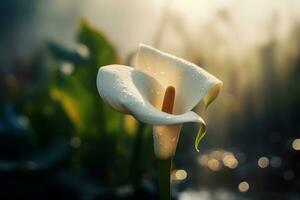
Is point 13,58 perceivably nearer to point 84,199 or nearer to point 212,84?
point 84,199

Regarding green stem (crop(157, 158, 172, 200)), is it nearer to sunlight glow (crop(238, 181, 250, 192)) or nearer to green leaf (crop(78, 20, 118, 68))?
green leaf (crop(78, 20, 118, 68))

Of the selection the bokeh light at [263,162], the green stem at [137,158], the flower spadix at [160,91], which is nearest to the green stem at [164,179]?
the flower spadix at [160,91]


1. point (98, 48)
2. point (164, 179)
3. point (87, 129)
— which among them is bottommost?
point (87, 129)

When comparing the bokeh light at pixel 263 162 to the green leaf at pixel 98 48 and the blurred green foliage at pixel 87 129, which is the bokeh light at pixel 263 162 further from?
the green leaf at pixel 98 48

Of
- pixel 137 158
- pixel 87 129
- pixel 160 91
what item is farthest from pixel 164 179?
pixel 87 129

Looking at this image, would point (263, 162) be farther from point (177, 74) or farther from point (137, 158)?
point (177, 74)

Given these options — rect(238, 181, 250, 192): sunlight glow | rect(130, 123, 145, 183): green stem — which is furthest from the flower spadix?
rect(238, 181, 250, 192): sunlight glow
